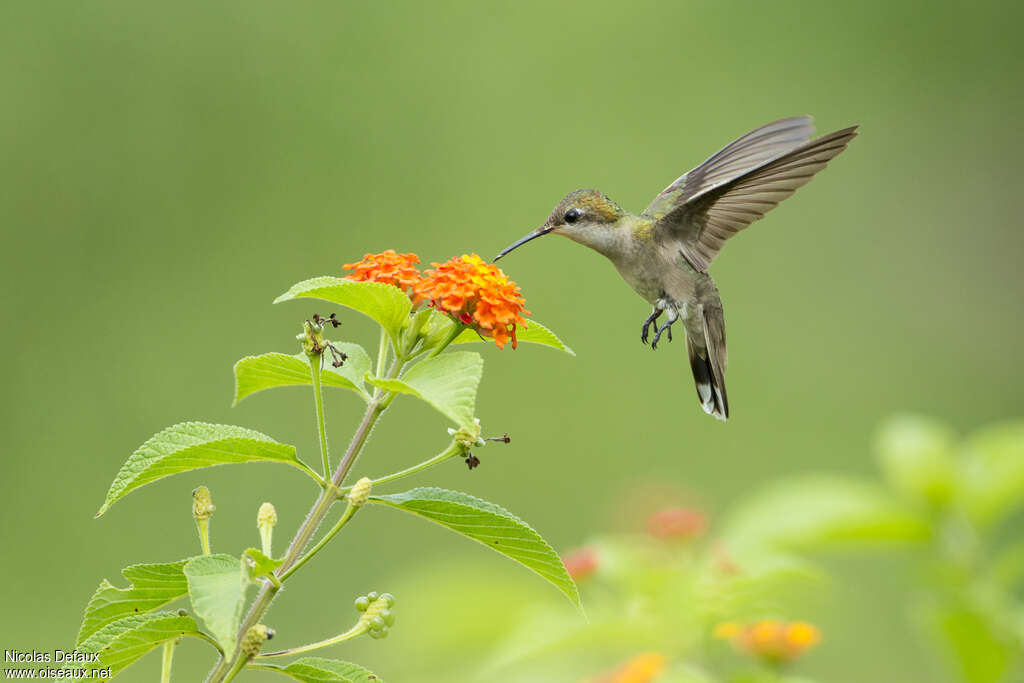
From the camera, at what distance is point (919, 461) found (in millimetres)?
2406

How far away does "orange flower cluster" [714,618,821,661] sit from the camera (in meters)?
1.74

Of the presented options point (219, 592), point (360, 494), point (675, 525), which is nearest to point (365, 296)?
point (360, 494)

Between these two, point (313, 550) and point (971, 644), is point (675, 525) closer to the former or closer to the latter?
point (971, 644)

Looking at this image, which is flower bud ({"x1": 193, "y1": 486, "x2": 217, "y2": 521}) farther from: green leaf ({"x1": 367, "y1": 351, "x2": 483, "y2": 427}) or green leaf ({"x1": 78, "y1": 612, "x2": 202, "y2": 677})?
green leaf ({"x1": 367, "y1": 351, "x2": 483, "y2": 427})

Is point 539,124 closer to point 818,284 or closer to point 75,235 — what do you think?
point 818,284

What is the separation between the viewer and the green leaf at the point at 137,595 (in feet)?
3.81

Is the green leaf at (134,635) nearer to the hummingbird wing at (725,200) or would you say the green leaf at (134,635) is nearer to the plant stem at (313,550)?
the plant stem at (313,550)

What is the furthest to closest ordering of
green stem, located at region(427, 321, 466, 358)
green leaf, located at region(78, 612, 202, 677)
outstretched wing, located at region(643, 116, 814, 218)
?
outstretched wing, located at region(643, 116, 814, 218) → green stem, located at region(427, 321, 466, 358) → green leaf, located at region(78, 612, 202, 677)

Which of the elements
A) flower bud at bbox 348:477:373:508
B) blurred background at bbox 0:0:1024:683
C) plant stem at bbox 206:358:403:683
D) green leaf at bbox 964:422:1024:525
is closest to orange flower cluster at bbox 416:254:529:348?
plant stem at bbox 206:358:403:683

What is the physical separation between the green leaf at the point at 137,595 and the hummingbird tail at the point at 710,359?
4.97ft

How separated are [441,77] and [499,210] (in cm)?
125

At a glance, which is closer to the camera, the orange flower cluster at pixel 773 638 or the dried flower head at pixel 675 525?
the orange flower cluster at pixel 773 638

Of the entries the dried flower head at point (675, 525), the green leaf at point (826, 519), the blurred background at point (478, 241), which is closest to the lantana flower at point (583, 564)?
the dried flower head at point (675, 525)

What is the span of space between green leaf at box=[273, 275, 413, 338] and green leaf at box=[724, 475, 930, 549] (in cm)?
102
